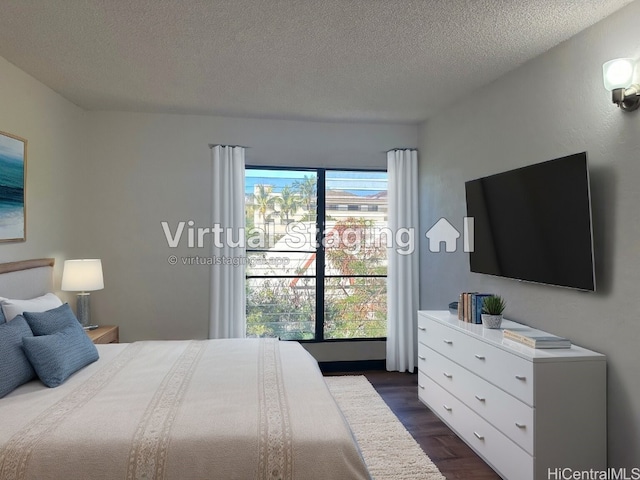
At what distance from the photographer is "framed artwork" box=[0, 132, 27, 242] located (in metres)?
3.17

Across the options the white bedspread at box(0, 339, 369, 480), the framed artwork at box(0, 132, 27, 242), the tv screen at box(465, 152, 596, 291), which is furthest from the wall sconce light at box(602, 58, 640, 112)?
the framed artwork at box(0, 132, 27, 242)

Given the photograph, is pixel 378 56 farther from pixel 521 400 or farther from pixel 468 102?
pixel 521 400

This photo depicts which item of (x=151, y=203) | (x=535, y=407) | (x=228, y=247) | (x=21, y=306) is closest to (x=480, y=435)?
(x=535, y=407)

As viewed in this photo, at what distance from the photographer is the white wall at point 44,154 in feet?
10.8

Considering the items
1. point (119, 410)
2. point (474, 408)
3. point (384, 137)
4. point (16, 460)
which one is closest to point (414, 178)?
point (384, 137)

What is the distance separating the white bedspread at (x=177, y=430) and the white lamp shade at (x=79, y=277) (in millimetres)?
1589

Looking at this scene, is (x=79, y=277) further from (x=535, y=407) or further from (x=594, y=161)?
(x=594, y=161)

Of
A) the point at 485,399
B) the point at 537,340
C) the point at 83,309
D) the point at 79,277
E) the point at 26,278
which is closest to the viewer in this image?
the point at 537,340

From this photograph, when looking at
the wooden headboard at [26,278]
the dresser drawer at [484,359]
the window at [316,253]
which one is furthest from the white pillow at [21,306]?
the dresser drawer at [484,359]

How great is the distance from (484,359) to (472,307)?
0.56 metres

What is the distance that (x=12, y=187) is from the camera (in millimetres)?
3285

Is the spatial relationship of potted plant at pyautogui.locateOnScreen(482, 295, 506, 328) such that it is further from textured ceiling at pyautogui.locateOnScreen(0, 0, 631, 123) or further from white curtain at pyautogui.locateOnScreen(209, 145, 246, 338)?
white curtain at pyautogui.locateOnScreen(209, 145, 246, 338)

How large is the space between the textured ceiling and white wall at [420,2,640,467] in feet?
0.53

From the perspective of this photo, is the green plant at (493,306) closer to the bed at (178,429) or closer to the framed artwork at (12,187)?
the bed at (178,429)
